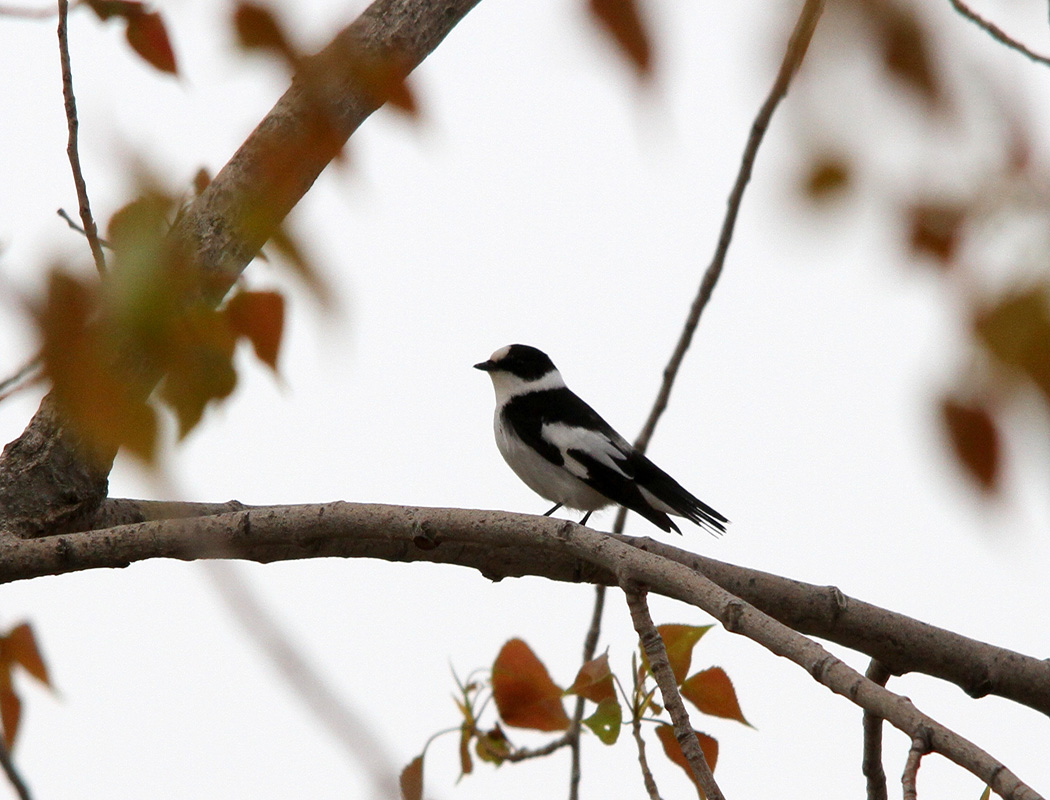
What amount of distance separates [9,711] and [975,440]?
8.76 ft

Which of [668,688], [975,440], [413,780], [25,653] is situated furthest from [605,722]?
[25,653]

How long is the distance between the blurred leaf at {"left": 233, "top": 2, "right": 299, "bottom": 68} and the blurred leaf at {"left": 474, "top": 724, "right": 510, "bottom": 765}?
224cm

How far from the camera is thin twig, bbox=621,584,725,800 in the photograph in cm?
256

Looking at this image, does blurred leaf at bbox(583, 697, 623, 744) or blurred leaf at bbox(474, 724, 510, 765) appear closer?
blurred leaf at bbox(583, 697, 623, 744)

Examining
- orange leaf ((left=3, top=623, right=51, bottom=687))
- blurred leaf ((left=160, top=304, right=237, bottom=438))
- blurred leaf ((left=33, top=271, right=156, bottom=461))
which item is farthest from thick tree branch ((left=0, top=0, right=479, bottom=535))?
orange leaf ((left=3, top=623, right=51, bottom=687))

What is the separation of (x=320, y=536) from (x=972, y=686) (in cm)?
208

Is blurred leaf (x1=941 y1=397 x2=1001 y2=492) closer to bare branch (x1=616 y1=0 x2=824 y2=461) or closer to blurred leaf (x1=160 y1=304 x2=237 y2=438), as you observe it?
blurred leaf (x1=160 y1=304 x2=237 y2=438)

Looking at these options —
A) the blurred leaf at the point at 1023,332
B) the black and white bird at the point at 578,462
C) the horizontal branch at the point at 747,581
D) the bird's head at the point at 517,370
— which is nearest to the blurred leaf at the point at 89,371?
the blurred leaf at the point at 1023,332

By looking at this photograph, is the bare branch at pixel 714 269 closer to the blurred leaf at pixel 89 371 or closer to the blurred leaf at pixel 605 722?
the blurred leaf at pixel 605 722

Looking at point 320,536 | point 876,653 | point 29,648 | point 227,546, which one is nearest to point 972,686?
point 876,653

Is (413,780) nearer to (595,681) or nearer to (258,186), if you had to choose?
(595,681)

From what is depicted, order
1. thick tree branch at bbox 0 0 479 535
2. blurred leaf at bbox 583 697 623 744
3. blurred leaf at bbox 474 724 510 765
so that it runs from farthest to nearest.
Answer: blurred leaf at bbox 474 724 510 765
blurred leaf at bbox 583 697 623 744
thick tree branch at bbox 0 0 479 535

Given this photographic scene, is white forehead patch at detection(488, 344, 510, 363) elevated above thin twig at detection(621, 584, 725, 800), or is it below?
above

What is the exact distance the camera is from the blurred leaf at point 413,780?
3010mm
